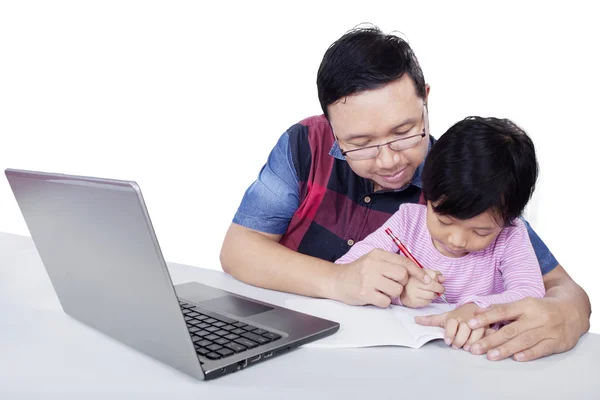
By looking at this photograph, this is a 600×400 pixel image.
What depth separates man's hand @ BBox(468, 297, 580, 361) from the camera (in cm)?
95

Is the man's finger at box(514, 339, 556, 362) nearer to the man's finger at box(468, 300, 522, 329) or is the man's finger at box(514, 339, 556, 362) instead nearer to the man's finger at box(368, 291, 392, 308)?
the man's finger at box(468, 300, 522, 329)

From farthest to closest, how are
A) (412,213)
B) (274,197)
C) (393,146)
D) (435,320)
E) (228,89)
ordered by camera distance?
(228,89) < (274,197) < (412,213) < (393,146) < (435,320)

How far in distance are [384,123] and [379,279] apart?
35 centimetres

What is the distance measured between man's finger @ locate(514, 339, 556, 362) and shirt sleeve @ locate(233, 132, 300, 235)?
80 centimetres

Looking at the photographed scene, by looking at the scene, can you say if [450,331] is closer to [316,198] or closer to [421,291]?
[421,291]

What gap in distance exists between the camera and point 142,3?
3.21 m

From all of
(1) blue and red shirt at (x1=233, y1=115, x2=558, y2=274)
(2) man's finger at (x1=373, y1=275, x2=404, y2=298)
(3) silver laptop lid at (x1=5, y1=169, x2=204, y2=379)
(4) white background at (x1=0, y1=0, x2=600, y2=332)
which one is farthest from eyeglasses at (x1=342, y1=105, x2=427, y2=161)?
(4) white background at (x1=0, y1=0, x2=600, y2=332)

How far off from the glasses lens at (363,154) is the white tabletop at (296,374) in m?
0.51

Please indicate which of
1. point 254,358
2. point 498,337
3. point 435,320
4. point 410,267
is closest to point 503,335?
point 498,337

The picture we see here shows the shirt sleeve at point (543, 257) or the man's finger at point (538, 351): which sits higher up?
the man's finger at point (538, 351)

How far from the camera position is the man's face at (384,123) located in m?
1.35

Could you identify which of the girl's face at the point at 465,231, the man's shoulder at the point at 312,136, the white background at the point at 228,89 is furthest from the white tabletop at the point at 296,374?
the white background at the point at 228,89

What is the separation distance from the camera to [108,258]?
0.86 m

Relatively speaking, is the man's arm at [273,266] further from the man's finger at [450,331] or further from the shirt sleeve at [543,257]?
the shirt sleeve at [543,257]
